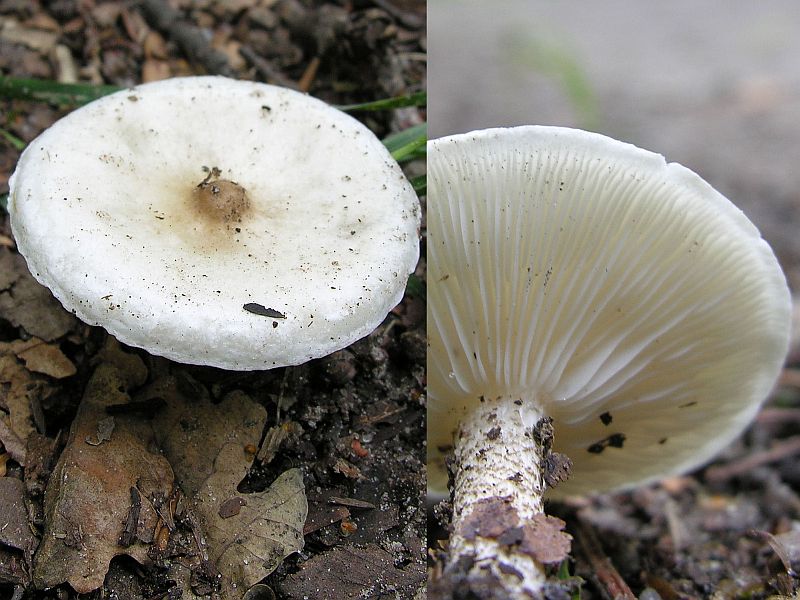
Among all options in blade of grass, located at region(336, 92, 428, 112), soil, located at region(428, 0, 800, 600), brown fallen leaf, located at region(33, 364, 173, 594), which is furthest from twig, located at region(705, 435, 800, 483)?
brown fallen leaf, located at region(33, 364, 173, 594)

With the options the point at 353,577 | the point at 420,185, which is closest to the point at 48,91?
the point at 420,185

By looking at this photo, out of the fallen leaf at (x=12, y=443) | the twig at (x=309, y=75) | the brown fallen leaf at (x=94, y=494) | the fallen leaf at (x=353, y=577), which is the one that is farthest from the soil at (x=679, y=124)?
the twig at (x=309, y=75)

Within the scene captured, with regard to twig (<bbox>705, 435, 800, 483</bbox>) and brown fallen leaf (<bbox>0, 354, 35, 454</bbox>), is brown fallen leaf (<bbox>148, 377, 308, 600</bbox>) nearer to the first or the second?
brown fallen leaf (<bbox>0, 354, 35, 454</bbox>)

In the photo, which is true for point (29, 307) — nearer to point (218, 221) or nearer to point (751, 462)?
point (218, 221)

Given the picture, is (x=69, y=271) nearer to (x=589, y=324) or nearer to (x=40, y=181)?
(x=40, y=181)

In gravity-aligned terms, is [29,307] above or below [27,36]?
below

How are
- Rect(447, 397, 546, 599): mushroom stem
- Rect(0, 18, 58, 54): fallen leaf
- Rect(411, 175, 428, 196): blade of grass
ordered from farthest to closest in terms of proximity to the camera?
1. Rect(0, 18, 58, 54): fallen leaf
2. Rect(411, 175, 428, 196): blade of grass
3. Rect(447, 397, 546, 599): mushroom stem
